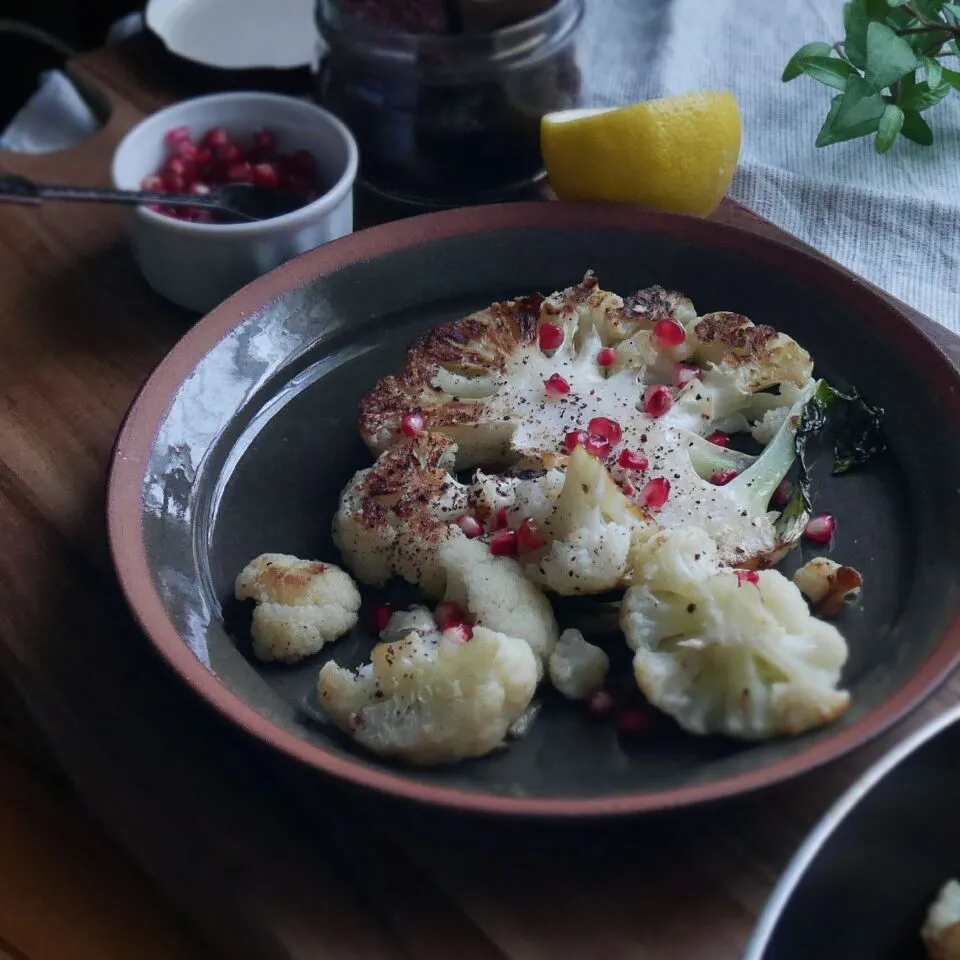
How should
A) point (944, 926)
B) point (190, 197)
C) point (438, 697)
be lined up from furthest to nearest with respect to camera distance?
point (190, 197) < point (438, 697) < point (944, 926)

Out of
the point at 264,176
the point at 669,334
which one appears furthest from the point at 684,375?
the point at 264,176

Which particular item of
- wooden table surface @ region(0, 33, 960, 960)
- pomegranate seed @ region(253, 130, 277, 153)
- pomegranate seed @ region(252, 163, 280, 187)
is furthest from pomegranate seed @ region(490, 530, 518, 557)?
pomegranate seed @ region(253, 130, 277, 153)

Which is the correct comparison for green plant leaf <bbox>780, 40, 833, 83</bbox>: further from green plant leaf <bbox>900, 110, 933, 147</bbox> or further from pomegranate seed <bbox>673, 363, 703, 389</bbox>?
pomegranate seed <bbox>673, 363, 703, 389</bbox>

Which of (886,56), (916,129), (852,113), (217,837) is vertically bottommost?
(217,837)

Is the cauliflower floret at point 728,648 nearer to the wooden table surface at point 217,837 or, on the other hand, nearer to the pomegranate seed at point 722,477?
the wooden table surface at point 217,837

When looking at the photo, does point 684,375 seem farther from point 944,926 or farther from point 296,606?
point 944,926

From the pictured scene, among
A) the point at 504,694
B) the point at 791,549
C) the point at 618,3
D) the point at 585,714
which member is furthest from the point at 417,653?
the point at 618,3
